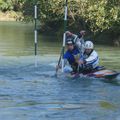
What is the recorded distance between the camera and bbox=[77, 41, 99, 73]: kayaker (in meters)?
18.4

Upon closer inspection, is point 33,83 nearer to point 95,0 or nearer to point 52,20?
point 95,0

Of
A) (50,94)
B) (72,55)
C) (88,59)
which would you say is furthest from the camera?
(72,55)

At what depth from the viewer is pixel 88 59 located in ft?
60.4

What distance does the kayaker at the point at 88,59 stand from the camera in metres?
18.4

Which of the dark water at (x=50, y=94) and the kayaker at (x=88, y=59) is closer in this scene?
the dark water at (x=50, y=94)

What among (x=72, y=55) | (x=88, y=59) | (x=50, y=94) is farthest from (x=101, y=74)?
(x=50, y=94)

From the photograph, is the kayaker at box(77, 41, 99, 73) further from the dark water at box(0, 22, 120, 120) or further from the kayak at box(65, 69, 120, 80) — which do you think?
the dark water at box(0, 22, 120, 120)

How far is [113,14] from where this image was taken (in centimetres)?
3266

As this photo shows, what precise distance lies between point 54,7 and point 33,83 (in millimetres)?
21357

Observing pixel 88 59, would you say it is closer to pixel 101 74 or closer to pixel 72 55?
pixel 101 74

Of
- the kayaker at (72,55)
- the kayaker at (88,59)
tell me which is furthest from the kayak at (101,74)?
the kayaker at (72,55)

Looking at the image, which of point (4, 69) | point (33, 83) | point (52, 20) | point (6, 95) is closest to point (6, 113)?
point (6, 95)

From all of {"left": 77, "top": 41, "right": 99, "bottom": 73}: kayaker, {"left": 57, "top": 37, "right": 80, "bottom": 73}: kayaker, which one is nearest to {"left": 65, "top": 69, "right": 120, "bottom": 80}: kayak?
{"left": 77, "top": 41, "right": 99, "bottom": 73}: kayaker

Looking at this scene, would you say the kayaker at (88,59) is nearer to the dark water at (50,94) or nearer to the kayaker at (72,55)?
the kayaker at (72,55)
